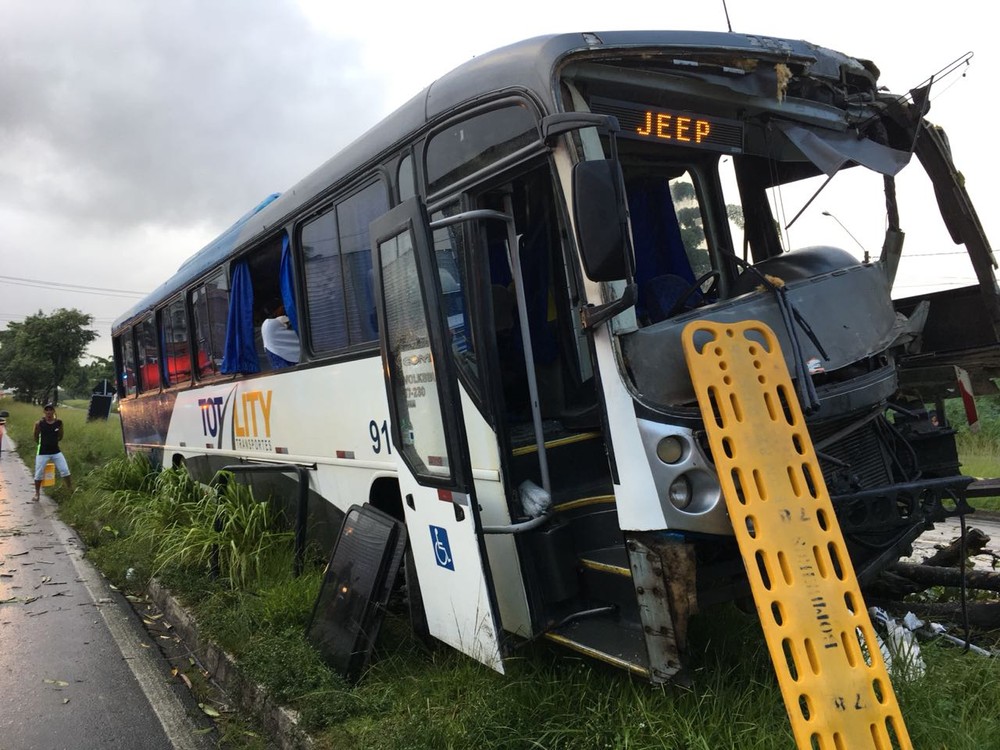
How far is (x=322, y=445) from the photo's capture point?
17.2 ft

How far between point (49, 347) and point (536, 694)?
40.8 m

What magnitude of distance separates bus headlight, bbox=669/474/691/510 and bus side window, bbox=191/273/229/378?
17.1 feet

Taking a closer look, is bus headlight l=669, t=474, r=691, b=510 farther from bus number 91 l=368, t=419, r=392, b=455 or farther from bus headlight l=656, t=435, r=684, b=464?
bus number 91 l=368, t=419, r=392, b=455

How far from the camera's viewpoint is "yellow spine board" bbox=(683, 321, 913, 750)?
2455mm

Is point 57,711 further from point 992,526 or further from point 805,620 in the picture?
point 992,526

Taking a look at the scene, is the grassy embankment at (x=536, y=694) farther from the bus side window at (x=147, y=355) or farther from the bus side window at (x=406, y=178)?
the bus side window at (x=147, y=355)

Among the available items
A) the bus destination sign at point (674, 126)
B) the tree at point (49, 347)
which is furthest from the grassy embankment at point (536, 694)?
the tree at point (49, 347)

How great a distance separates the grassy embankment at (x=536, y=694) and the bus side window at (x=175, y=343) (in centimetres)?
358

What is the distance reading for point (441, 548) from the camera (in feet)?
11.8

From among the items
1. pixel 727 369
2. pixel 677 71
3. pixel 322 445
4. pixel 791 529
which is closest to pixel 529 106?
pixel 677 71

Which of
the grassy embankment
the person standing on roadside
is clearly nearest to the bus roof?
the grassy embankment

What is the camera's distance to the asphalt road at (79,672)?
401 cm

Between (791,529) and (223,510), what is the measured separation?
200 inches

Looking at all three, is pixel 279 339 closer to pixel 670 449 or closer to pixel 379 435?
pixel 379 435
